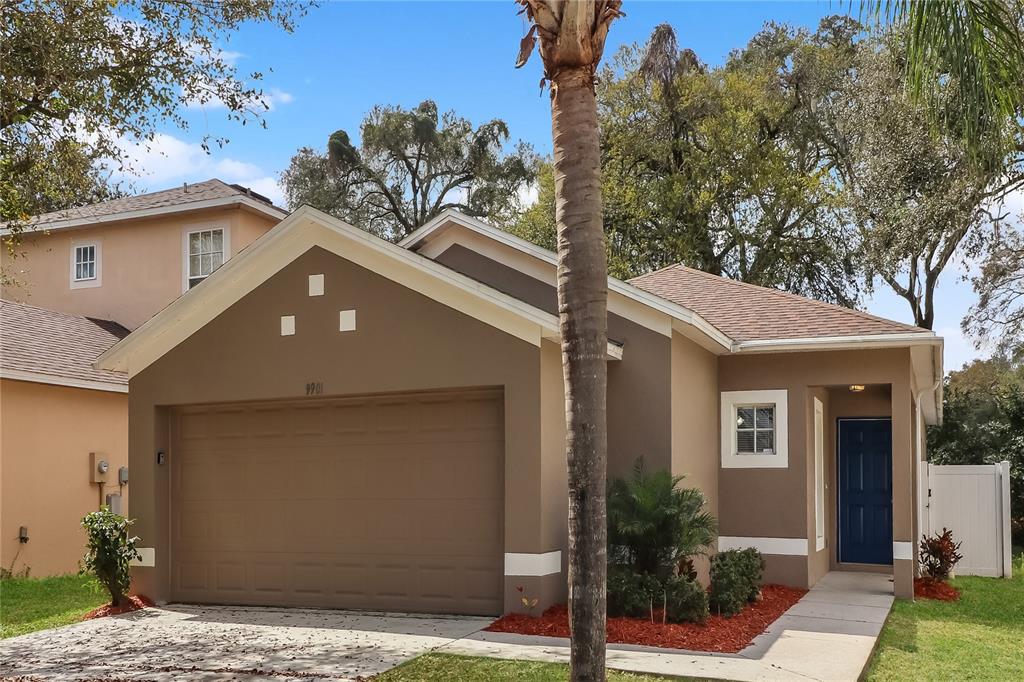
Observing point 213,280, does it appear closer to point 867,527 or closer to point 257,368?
point 257,368

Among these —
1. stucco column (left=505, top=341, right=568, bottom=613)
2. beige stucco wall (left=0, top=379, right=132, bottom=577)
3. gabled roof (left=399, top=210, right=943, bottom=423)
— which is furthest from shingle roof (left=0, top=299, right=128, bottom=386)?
stucco column (left=505, top=341, right=568, bottom=613)

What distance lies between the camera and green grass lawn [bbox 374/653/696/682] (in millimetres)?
8000

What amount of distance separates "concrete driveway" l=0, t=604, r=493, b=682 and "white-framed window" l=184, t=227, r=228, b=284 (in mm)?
9525

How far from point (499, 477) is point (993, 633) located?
5730 millimetres

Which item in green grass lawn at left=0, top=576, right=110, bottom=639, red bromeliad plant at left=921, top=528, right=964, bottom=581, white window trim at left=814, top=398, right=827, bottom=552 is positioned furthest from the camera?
white window trim at left=814, top=398, right=827, bottom=552

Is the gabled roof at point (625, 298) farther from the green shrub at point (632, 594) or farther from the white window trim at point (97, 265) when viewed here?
the white window trim at point (97, 265)

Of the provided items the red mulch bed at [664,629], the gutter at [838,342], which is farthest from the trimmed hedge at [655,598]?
the gutter at [838,342]

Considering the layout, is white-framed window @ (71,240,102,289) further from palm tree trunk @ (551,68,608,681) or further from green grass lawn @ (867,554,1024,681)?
green grass lawn @ (867,554,1024,681)

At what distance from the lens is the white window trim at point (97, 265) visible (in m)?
21.2

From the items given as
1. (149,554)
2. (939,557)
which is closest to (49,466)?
(149,554)

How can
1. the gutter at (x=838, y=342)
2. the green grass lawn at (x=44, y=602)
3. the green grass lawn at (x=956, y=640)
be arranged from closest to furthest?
1. the green grass lawn at (x=956, y=640)
2. the green grass lawn at (x=44, y=602)
3. the gutter at (x=838, y=342)

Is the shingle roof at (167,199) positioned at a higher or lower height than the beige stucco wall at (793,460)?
higher

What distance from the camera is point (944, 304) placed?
1140 inches

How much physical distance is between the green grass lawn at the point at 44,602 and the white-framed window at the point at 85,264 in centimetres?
754
